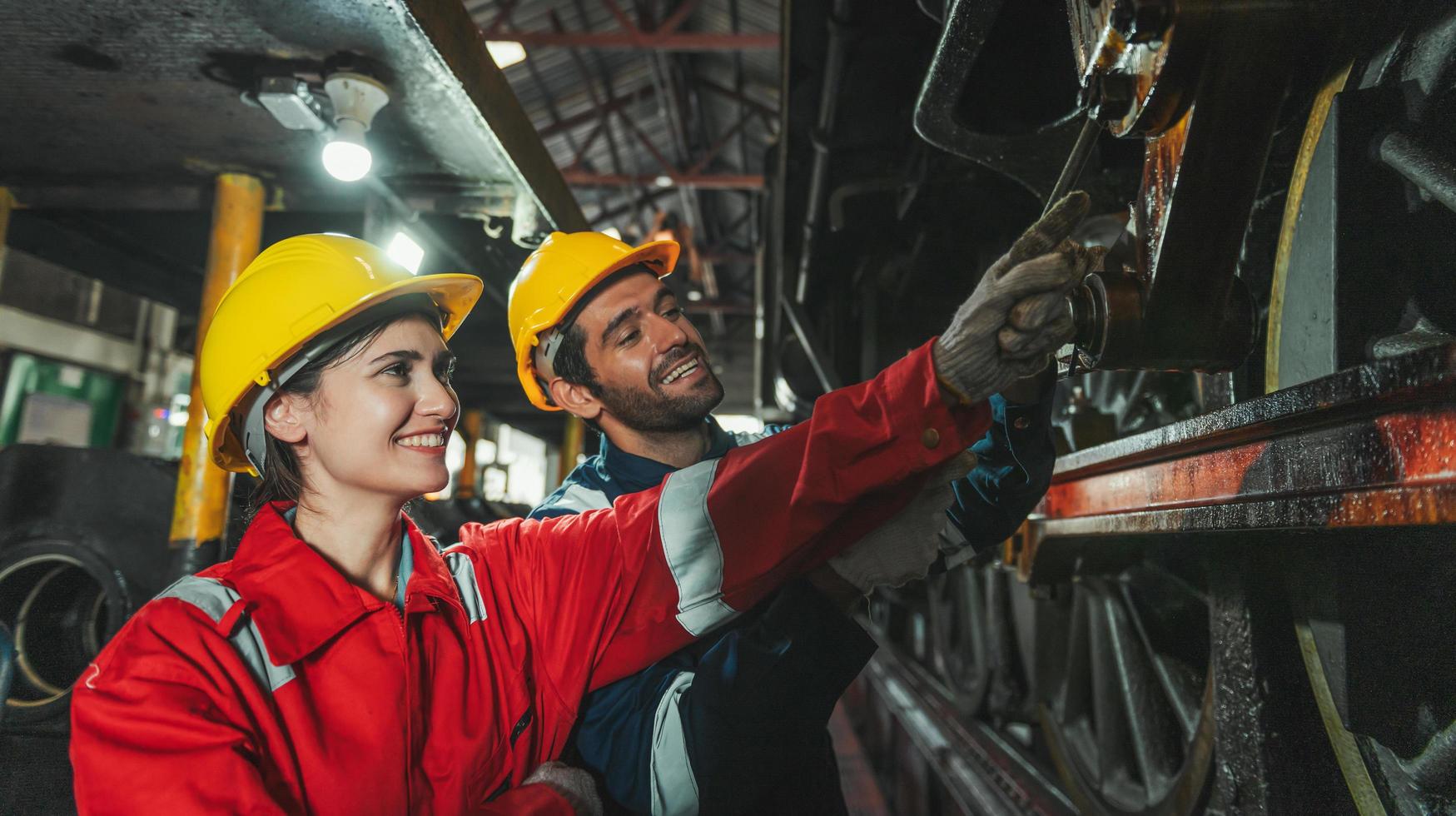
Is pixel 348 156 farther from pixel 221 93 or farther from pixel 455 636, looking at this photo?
pixel 455 636

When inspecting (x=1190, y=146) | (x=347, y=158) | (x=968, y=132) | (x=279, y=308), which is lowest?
(x=279, y=308)

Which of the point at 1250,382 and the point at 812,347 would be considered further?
the point at 812,347

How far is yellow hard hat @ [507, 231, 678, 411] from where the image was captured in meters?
1.86

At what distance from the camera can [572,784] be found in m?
1.34

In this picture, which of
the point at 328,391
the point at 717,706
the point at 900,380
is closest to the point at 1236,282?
the point at 900,380

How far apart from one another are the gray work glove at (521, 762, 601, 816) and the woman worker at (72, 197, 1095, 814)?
0.01m

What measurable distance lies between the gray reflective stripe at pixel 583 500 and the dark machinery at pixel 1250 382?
97cm

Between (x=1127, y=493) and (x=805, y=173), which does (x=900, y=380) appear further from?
(x=805, y=173)

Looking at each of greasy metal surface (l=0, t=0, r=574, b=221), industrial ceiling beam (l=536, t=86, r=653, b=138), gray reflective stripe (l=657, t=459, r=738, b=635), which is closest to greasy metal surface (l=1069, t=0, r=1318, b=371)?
gray reflective stripe (l=657, t=459, r=738, b=635)

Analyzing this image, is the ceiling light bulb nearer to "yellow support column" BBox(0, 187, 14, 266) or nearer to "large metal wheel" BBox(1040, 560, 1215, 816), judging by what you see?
"yellow support column" BBox(0, 187, 14, 266)

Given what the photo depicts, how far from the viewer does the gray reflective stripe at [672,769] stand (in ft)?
4.39

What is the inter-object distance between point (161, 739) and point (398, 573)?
1.60 ft

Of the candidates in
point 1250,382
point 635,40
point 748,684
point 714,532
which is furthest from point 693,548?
point 635,40

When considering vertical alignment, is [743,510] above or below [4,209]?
below
